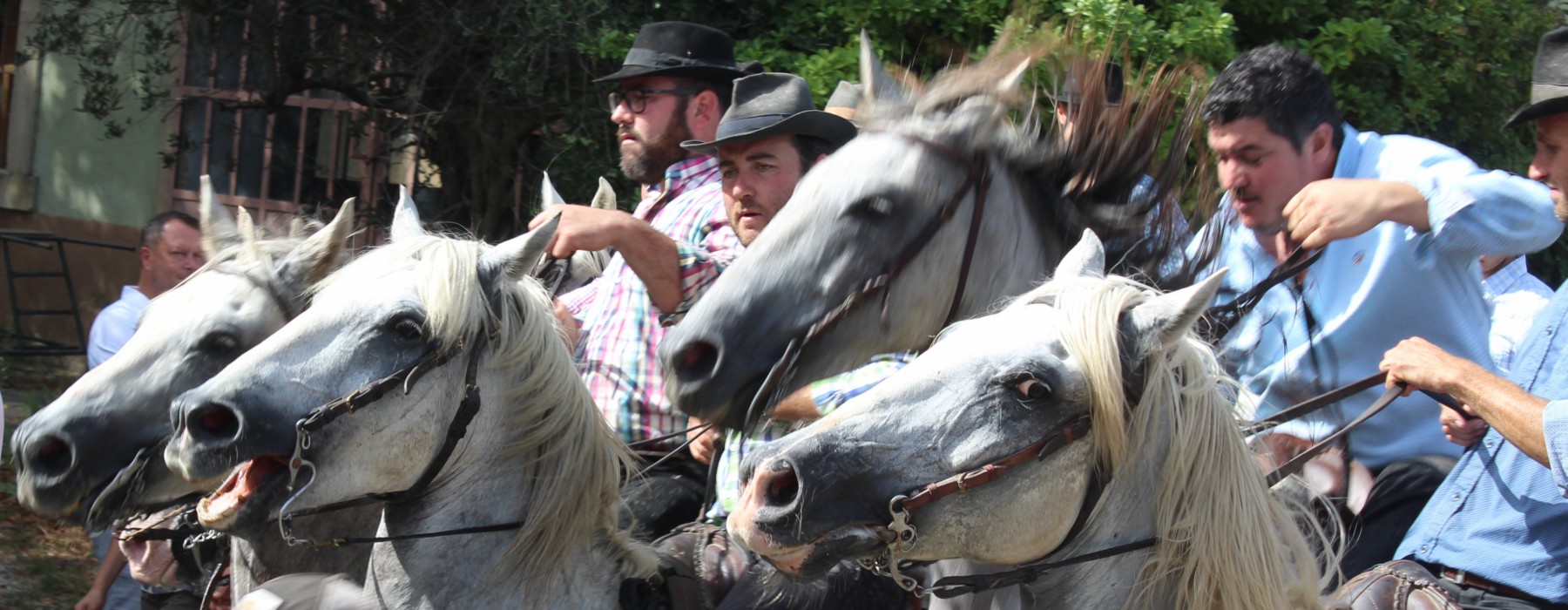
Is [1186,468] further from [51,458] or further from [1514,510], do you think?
[51,458]

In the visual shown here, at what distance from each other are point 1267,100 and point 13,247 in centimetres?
1067

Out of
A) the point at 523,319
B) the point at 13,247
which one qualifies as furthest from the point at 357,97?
the point at 523,319

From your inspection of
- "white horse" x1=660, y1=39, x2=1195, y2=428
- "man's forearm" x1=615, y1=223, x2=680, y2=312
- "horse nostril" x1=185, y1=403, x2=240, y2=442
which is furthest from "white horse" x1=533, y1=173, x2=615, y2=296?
"horse nostril" x1=185, y1=403, x2=240, y2=442

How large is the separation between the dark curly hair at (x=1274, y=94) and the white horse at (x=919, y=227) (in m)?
0.17

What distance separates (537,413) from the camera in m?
3.11

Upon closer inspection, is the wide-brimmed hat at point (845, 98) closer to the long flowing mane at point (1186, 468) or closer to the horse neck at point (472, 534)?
the horse neck at point (472, 534)

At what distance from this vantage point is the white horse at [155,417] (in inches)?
137

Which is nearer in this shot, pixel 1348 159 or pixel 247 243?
pixel 1348 159

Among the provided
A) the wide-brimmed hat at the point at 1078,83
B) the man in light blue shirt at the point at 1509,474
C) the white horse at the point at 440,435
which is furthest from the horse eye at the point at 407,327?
the man in light blue shirt at the point at 1509,474

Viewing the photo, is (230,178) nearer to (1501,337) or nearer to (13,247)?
(13,247)

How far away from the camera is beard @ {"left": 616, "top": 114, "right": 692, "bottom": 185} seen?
4.71m

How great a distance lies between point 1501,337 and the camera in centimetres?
478

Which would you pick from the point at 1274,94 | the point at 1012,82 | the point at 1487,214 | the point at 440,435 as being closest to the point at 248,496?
the point at 440,435

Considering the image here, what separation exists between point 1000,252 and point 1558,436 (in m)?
1.10
